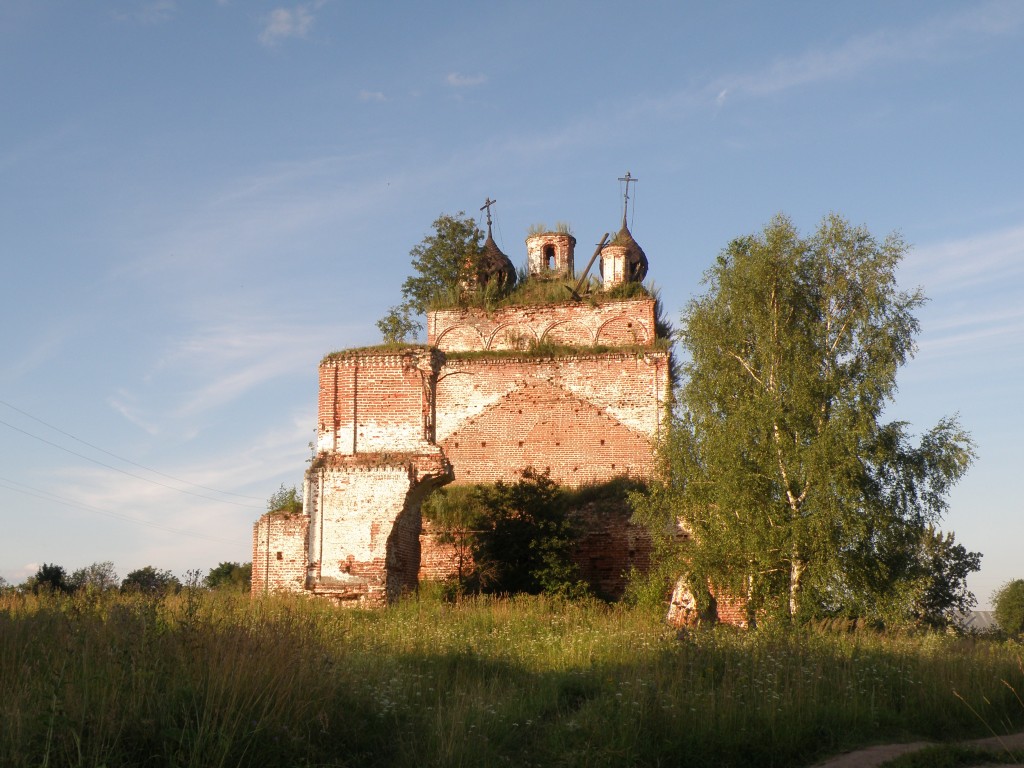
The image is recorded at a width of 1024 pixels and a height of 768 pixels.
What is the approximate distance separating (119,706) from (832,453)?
39.1 feet

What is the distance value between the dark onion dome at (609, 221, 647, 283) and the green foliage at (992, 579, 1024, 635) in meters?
27.6

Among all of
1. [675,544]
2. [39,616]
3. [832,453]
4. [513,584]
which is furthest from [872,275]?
[39,616]

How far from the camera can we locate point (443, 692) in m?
8.91

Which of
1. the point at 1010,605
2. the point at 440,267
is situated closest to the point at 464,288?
the point at 440,267

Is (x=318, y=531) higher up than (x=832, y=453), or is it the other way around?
(x=832, y=453)

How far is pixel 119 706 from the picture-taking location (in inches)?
237

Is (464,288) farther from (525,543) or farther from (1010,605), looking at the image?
(1010,605)

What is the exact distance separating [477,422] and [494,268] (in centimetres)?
560

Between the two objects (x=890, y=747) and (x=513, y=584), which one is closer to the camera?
(x=890, y=747)

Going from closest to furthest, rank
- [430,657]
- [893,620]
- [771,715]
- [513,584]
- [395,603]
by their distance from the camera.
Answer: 1. [771,715]
2. [430,657]
3. [893,620]
4. [395,603]
5. [513,584]

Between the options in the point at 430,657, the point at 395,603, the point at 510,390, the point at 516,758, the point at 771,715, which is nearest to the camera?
the point at 516,758

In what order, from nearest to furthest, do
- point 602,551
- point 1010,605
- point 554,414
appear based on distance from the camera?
point 602,551
point 554,414
point 1010,605

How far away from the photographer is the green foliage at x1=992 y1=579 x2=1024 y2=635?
45281mm

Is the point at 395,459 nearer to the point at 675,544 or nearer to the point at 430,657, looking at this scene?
the point at 675,544
